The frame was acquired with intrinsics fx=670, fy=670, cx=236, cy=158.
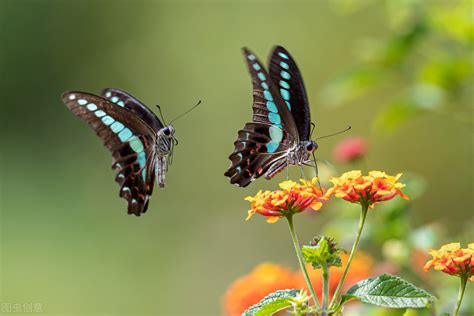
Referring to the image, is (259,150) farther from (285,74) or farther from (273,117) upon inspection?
(285,74)

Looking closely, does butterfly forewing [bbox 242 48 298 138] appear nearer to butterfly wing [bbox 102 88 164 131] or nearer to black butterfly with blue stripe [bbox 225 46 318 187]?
black butterfly with blue stripe [bbox 225 46 318 187]

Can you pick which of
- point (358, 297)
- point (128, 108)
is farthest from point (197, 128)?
point (358, 297)

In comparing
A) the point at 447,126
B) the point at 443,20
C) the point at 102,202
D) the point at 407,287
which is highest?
the point at 102,202

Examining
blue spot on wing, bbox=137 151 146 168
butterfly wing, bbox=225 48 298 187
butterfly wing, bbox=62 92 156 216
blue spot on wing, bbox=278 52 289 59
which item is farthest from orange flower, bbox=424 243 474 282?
blue spot on wing, bbox=137 151 146 168

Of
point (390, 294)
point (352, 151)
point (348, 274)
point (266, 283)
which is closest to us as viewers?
point (390, 294)

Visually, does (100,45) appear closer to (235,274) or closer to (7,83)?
(7,83)

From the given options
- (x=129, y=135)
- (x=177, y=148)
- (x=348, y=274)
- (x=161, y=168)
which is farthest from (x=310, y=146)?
(x=177, y=148)
